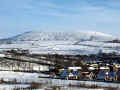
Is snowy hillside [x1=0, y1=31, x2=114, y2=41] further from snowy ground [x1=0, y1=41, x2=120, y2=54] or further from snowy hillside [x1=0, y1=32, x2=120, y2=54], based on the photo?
snowy ground [x1=0, y1=41, x2=120, y2=54]

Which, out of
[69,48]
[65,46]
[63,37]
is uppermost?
[63,37]

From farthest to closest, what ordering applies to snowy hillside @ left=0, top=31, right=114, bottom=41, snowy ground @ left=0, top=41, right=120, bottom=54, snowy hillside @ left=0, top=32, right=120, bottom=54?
snowy hillside @ left=0, top=31, right=114, bottom=41 → snowy hillside @ left=0, top=32, right=120, bottom=54 → snowy ground @ left=0, top=41, right=120, bottom=54

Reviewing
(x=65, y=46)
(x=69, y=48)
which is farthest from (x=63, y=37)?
(x=69, y=48)

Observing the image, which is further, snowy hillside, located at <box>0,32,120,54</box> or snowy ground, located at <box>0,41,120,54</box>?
snowy hillside, located at <box>0,32,120,54</box>

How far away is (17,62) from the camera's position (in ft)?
97.1

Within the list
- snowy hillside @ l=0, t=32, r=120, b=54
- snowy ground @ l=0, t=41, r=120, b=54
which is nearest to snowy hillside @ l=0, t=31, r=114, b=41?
snowy hillside @ l=0, t=32, r=120, b=54

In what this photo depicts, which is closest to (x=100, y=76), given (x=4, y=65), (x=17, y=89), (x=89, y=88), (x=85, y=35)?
(x=89, y=88)

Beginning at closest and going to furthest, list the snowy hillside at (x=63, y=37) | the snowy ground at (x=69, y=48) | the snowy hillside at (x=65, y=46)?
the snowy ground at (x=69, y=48)
the snowy hillside at (x=65, y=46)
the snowy hillside at (x=63, y=37)

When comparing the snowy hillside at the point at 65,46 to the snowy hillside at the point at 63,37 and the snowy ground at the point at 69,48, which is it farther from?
the snowy hillside at the point at 63,37

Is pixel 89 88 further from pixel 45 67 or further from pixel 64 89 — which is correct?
pixel 45 67

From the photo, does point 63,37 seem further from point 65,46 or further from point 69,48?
point 69,48

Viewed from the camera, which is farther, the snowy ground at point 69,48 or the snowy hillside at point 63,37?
the snowy hillside at point 63,37

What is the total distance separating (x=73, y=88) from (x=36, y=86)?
5.48ft

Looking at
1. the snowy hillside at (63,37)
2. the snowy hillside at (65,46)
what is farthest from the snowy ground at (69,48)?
the snowy hillside at (63,37)
